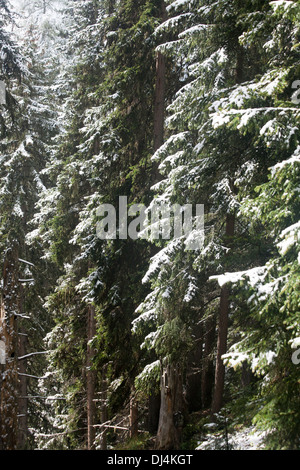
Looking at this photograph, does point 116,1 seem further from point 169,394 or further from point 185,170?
point 169,394

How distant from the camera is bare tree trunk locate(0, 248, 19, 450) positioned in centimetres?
791

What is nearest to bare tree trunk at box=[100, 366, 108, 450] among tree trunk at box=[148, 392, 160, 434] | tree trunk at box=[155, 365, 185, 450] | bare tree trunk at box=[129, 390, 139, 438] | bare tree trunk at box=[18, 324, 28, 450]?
bare tree trunk at box=[129, 390, 139, 438]

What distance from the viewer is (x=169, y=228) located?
346 inches

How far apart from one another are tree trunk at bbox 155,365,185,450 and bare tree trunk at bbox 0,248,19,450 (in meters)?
3.03

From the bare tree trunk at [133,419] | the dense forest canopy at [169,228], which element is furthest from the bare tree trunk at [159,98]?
the bare tree trunk at [133,419]

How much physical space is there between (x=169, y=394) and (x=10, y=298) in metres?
3.94

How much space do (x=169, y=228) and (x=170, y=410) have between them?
155 inches

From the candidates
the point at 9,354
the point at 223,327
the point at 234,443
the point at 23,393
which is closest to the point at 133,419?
the point at 223,327

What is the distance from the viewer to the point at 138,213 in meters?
10.8

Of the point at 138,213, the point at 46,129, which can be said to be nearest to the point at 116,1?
the point at 46,129

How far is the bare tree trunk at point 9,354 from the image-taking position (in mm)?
7906

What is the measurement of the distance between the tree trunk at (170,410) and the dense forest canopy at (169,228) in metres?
0.03

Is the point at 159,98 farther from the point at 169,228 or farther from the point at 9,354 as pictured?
the point at 9,354

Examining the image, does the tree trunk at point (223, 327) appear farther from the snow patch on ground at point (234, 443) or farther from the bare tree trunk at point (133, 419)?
the bare tree trunk at point (133, 419)
